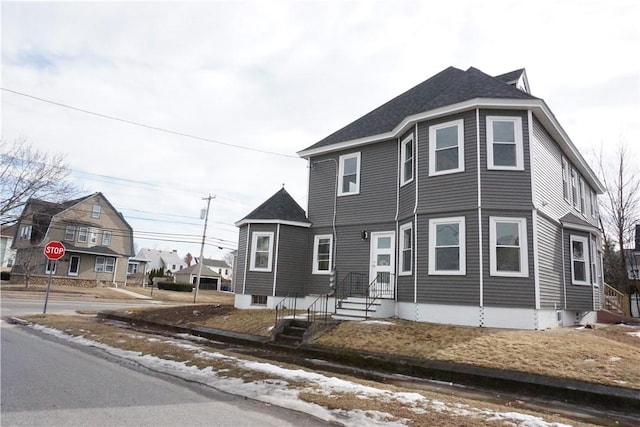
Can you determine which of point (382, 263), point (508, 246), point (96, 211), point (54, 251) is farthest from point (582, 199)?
point (96, 211)

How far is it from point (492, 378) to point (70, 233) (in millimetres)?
41160

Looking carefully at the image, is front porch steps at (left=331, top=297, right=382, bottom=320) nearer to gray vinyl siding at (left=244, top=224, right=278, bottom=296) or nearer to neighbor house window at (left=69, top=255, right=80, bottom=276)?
gray vinyl siding at (left=244, top=224, right=278, bottom=296)

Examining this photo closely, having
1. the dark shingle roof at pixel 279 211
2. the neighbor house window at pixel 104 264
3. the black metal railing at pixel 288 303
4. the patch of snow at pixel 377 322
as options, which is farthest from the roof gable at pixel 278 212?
the neighbor house window at pixel 104 264

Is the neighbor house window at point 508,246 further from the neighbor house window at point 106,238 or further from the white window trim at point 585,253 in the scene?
the neighbor house window at point 106,238

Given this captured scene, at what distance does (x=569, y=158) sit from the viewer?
51.1 feet

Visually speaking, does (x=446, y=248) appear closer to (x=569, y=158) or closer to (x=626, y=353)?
(x=626, y=353)

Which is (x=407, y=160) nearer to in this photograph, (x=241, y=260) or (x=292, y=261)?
(x=292, y=261)

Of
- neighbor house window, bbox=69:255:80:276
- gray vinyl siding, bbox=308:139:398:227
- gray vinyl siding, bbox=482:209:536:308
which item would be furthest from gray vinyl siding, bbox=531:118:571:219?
neighbor house window, bbox=69:255:80:276

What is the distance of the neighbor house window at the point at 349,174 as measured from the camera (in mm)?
15985

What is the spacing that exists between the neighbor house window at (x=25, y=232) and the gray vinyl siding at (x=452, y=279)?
137ft

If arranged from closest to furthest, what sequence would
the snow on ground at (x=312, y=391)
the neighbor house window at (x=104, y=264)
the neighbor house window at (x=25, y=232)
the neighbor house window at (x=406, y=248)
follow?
the snow on ground at (x=312, y=391), the neighbor house window at (x=406, y=248), the neighbor house window at (x=25, y=232), the neighbor house window at (x=104, y=264)

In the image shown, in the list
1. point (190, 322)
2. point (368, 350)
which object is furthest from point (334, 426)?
point (190, 322)

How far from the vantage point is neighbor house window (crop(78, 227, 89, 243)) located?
1574 inches

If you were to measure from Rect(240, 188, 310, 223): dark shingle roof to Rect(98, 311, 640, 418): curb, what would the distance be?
614 cm
